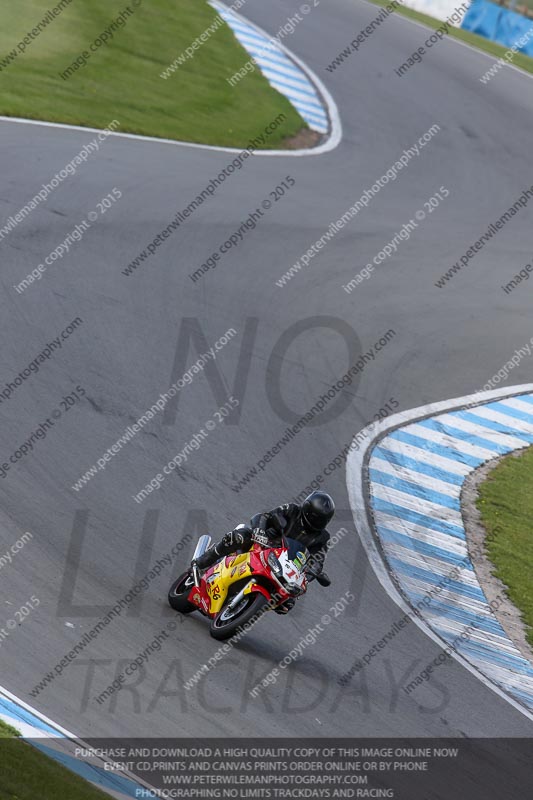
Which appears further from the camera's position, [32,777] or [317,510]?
[317,510]

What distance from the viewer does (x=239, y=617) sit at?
33.2 feet

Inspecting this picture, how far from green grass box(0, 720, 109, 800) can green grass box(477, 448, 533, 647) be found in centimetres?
679

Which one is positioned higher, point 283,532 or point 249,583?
point 283,532

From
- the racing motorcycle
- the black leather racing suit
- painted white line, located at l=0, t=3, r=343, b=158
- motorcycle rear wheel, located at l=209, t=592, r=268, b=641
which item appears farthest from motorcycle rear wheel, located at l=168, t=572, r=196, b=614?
painted white line, located at l=0, t=3, r=343, b=158

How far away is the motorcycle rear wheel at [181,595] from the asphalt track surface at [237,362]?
14 centimetres

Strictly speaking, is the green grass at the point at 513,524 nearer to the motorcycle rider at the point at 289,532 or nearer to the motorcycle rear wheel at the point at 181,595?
the motorcycle rider at the point at 289,532

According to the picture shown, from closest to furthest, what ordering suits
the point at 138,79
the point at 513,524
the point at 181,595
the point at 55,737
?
1. the point at 55,737
2. the point at 181,595
3. the point at 513,524
4. the point at 138,79

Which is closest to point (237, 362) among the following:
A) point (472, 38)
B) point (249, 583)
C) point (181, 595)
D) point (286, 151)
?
point (181, 595)

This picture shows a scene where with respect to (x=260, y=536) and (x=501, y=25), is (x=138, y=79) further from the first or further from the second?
(x=260, y=536)

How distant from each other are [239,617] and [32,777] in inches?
130

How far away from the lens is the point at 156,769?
8.25 metres

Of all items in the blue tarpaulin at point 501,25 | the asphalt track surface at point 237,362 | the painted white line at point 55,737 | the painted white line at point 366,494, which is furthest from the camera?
the blue tarpaulin at point 501,25

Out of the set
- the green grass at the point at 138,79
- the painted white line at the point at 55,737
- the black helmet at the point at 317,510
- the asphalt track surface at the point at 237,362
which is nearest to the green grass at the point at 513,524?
the asphalt track surface at the point at 237,362

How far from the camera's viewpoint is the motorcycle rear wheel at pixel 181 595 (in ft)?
35.3
